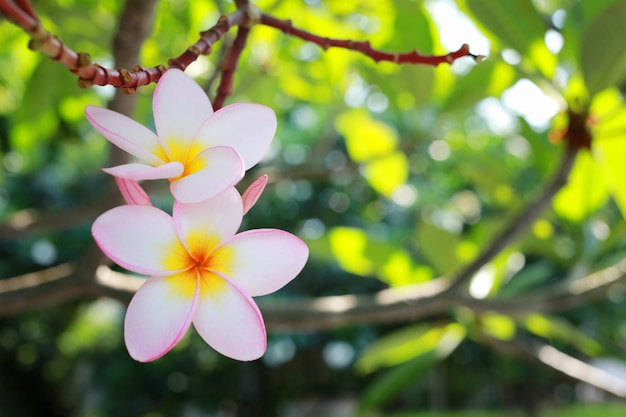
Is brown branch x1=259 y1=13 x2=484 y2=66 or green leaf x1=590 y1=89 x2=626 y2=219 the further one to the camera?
green leaf x1=590 y1=89 x2=626 y2=219

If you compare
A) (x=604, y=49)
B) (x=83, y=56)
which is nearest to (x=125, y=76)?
(x=83, y=56)

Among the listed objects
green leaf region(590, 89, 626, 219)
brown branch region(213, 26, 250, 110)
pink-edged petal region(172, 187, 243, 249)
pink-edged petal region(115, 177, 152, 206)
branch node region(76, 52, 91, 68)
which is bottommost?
pink-edged petal region(172, 187, 243, 249)

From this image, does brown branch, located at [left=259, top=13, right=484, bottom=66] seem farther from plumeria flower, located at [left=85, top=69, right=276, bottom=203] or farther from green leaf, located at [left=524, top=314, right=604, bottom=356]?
green leaf, located at [left=524, top=314, right=604, bottom=356]

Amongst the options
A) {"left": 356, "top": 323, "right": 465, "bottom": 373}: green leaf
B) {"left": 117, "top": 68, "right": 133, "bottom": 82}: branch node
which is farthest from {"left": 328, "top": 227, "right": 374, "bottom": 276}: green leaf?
{"left": 117, "top": 68, "right": 133, "bottom": 82}: branch node

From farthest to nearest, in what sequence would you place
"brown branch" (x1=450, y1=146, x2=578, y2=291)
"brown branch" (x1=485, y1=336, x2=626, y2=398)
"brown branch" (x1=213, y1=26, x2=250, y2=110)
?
"brown branch" (x1=485, y1=336, x2=626, y2=398), "brown branch" (x1=450, y1=146, x2=578, y2=291), "brown branch" (x1=213, y1=26, x2=250, y2=110)

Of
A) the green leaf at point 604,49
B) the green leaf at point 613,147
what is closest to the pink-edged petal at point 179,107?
the green leaf at point 604,49

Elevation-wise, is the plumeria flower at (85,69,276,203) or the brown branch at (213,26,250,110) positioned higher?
the brown branch at (213,26,250,110)

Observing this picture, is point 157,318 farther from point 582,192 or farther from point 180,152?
point 582,192
